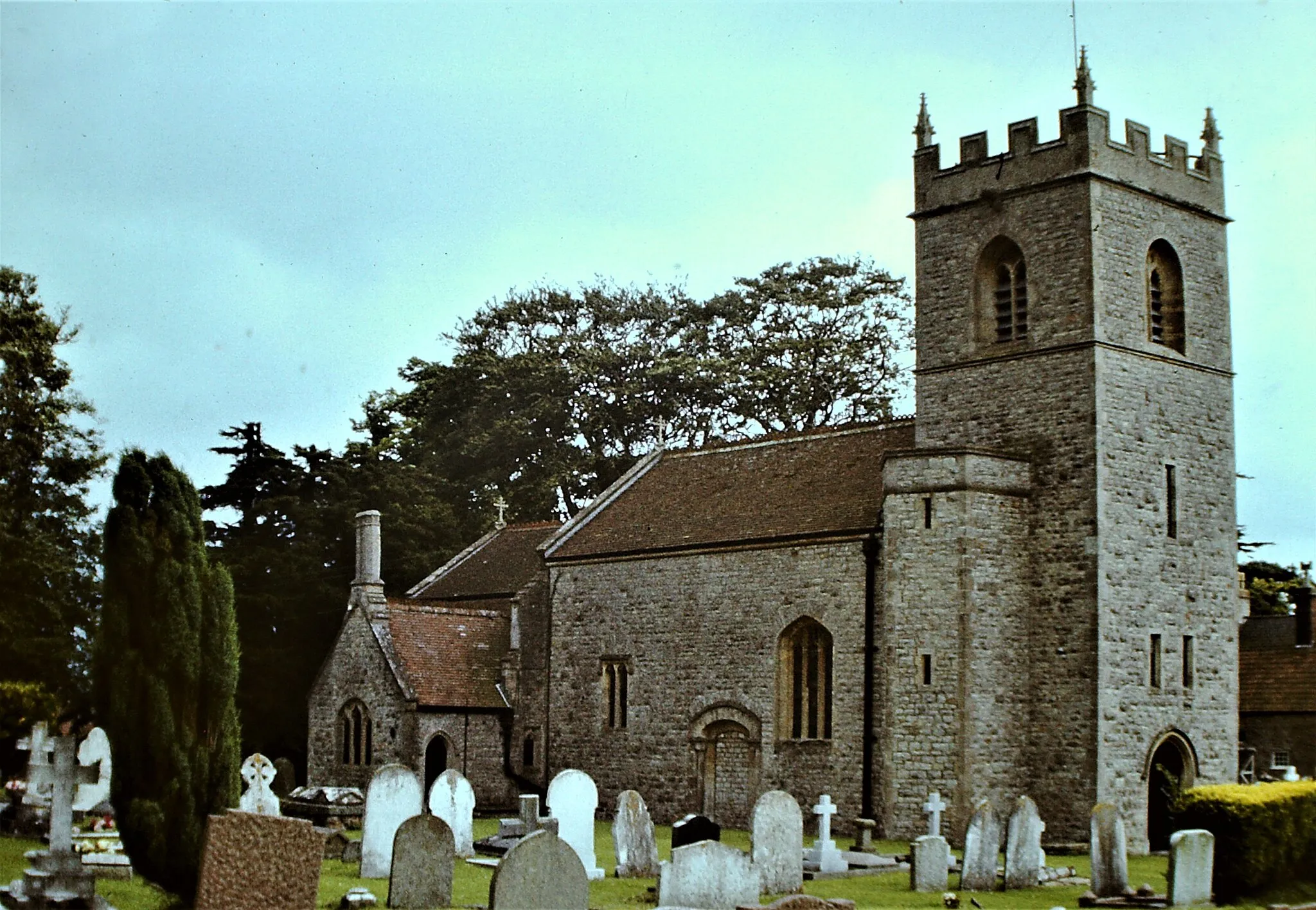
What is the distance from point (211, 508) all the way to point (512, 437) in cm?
1113

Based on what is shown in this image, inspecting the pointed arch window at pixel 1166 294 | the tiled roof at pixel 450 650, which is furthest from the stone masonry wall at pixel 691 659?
the pointed arch window at pixel 1166 294

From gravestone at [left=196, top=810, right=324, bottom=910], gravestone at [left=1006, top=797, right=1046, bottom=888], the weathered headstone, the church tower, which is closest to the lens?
gravestone at [left=196, top=810, right=324, bottom=910]

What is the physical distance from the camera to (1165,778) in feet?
99.3

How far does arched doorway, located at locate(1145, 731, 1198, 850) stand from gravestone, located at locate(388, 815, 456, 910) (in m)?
15.7

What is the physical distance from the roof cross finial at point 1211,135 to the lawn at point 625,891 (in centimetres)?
1489

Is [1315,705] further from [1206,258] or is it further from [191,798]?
[191,798]

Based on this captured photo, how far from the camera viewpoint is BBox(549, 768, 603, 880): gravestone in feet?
75.8

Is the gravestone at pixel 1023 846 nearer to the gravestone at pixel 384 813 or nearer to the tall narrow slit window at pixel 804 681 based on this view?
the gravestone at pixel 384 813

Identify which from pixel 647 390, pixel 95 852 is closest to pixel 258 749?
pixel 647 390

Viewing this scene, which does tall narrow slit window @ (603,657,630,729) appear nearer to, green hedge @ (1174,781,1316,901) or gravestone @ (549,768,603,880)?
gravestone @ (549,768,603,880)

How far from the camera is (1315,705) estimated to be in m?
39.7

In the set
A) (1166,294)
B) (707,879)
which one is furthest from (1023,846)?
(1166,294)

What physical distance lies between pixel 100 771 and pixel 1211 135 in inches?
925

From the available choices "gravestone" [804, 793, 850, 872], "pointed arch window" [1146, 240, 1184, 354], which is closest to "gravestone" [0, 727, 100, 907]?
"gravestone" [804, 793, 850, 872]
